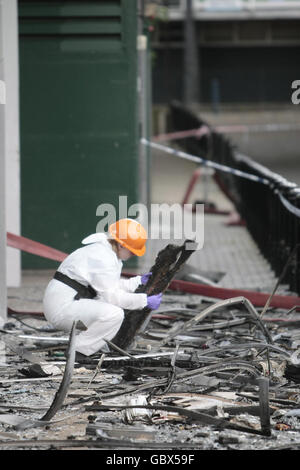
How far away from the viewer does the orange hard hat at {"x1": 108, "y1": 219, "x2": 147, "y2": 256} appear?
8.20 meters

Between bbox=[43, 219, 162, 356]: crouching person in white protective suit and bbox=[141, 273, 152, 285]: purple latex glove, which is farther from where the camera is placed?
bbox=[141, 273, 152, 285]: purple latex glove

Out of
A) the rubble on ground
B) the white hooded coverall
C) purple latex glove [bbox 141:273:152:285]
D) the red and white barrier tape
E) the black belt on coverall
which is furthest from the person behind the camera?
the red and white barrier tape

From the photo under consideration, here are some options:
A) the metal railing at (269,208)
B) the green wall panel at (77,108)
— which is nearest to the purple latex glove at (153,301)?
the metal railing at (269,208)

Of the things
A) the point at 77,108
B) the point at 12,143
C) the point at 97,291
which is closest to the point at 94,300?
the point at 97,291

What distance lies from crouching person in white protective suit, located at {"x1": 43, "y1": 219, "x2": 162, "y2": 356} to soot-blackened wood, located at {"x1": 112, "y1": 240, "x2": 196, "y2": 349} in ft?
0.76

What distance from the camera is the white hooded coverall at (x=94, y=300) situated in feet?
26.7

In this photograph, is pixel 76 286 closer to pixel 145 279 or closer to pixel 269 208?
pixel 145 279

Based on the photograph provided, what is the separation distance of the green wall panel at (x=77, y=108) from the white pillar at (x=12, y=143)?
3.26ft

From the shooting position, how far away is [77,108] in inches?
→ 503

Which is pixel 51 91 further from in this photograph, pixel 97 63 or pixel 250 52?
pixel 250 52

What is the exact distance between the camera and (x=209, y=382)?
7.49 metres

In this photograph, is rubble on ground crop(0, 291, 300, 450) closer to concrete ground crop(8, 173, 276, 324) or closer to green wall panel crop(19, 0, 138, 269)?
concrete ground crop(8, 173, 276, 324)

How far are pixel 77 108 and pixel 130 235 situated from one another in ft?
15.9

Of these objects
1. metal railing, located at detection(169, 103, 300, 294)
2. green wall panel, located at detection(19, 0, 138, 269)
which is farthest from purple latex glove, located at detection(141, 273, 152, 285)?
green wall panel, located at detection(19, 0, 138, 269)
